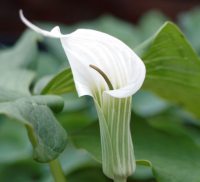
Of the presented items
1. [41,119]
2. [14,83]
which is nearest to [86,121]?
[14,83]

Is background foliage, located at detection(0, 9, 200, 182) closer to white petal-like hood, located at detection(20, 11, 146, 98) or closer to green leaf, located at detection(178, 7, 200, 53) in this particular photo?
white petal-like hood, located at detection(20, 11, 146, 98)

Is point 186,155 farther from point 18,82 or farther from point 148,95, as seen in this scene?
point 148,95

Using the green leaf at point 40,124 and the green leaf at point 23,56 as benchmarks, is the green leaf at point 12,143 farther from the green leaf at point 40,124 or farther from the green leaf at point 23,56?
the green leaf at point 40,124

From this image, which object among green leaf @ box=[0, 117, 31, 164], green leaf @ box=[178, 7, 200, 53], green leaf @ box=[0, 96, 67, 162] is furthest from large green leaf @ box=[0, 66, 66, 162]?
green leaf @ box=[178, 7, 200, 53]

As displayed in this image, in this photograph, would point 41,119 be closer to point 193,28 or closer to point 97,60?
point 97,60

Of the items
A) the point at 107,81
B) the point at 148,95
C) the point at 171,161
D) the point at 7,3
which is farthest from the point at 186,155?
the point at 7,3
